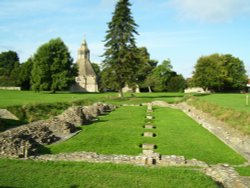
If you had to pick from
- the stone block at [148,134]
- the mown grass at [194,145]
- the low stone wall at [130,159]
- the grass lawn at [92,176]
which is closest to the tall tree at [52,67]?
the mown grass at [194,145]

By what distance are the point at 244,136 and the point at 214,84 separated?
2531 inches

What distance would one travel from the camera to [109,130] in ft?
77.3

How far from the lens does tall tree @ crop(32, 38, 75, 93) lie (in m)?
67.6

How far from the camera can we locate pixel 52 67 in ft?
224

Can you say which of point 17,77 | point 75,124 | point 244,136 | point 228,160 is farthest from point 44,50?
point 228,160

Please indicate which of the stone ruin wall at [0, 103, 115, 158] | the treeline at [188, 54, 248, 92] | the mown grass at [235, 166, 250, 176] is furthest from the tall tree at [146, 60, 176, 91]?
the mown grass at [235, 166, 250, 176]

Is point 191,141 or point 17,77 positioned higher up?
point 17,77

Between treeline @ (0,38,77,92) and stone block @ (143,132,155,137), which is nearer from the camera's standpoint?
stone block @ (143,132,155,137)

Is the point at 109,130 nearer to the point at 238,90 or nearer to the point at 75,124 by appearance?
the point at 75,124

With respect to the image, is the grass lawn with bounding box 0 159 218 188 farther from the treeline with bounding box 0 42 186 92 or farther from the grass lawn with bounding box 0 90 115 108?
the treeline with bounding box 0 42 186 92

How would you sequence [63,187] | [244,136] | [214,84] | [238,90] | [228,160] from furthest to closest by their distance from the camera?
[238,90] < [214,84] < [244,136] < [228,160] < [63,187]

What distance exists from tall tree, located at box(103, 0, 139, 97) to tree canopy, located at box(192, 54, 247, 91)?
33460 millimetres

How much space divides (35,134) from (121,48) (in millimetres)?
39485

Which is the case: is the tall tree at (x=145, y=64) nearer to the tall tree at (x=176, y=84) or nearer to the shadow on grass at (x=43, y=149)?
the tall tree at (x=176, y=84)
